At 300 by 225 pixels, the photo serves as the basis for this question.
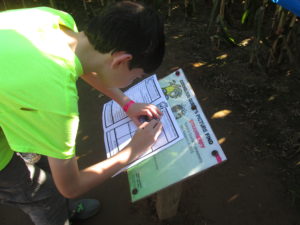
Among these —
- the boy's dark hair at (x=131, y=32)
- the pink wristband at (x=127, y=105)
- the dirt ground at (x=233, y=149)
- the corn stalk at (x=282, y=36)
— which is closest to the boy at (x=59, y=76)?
the boy's dark hair at (x=131, y=32)

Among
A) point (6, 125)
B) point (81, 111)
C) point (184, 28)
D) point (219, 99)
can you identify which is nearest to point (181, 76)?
point (6, 125)

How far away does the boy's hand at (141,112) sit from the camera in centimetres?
125

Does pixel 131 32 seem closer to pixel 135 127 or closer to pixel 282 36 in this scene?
pixel 135 127

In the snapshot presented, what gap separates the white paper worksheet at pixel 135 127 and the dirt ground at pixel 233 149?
70cm

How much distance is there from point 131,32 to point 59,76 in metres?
0.27

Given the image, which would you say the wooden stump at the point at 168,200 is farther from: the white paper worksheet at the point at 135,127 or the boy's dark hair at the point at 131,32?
the boy's dark hair at the point at 131,32

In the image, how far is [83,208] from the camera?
1.81m

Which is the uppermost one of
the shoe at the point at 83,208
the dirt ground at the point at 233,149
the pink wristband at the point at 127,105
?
the pink wristband at the point at 127,105

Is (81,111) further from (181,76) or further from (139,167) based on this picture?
(139,167)

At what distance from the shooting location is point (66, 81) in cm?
87

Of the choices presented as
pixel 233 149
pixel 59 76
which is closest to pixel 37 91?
pixel 59 76

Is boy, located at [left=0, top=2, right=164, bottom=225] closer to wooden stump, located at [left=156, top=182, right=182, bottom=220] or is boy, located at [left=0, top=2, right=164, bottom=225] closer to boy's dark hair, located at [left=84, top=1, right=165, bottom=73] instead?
boy's dark hair, located at [left=84, top=1, right=165, bottom=73]

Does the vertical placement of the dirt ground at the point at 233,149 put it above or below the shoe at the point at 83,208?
above

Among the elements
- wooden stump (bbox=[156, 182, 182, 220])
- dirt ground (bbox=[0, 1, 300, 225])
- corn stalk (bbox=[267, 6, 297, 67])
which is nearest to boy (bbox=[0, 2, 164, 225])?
wooden stump (bbox=[156, 182, 182, 220])
